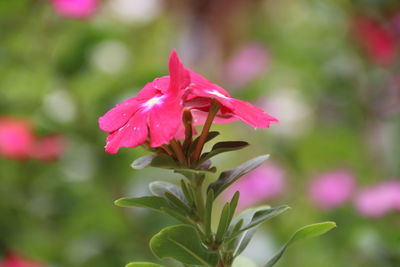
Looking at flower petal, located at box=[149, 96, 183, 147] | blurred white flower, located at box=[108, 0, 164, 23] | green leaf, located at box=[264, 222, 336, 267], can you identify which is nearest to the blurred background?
blurred white flower, located at box=[108, 0, 164, 23]

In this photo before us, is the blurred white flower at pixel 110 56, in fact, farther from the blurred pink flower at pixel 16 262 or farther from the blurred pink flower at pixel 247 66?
the blurred pink flower at pixel 247 66

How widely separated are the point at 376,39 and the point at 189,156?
1.07 meters

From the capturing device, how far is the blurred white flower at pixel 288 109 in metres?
2.30

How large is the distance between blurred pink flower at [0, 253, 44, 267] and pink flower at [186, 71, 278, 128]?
36.1 inches

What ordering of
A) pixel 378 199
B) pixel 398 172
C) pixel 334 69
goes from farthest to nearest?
pixel 334 69, pixel 398 172, pixel 378 199

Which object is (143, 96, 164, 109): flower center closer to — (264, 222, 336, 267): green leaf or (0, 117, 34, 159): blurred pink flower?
(264, 222, 336, 267): green leaf

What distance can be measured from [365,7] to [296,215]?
0.51 meters

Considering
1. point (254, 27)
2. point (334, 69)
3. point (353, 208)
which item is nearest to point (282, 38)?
point (254, 27)

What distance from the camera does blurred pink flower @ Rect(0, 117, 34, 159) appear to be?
4.87 ft

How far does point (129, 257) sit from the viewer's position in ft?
4.55

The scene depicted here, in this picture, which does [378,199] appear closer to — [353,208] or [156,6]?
[353,208]

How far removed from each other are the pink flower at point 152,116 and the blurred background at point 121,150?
2.51 feet

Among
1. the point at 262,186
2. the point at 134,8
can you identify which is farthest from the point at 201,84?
the point at 134,8

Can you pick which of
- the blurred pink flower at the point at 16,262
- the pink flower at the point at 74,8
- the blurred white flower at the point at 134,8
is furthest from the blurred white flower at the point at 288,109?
the blurred pink flower at the point at 16,262
